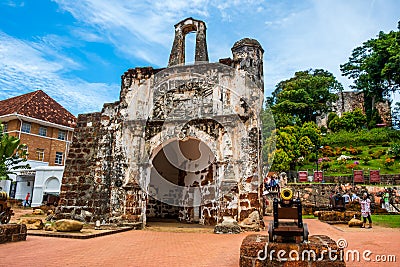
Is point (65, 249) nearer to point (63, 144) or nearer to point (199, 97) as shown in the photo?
point (199, 97)

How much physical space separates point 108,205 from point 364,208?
29.4 ft

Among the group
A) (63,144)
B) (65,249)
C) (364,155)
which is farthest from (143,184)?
(364,155)

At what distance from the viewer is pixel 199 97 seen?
11531mm

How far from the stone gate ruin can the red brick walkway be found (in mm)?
2085

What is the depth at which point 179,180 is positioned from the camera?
48.4ft

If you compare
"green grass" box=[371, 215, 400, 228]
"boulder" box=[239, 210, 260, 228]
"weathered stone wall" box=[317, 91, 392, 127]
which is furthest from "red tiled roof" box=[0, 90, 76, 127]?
"weathered stone wall" box=[317, 91, 392, 127]

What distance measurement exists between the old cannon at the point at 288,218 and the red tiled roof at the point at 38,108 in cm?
2671

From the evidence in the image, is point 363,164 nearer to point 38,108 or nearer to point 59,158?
point 59,158

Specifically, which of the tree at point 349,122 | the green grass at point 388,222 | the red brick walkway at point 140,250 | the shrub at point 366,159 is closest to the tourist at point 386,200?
the green grass at point 388,222

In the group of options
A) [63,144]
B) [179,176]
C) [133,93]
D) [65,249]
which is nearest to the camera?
[65,249]

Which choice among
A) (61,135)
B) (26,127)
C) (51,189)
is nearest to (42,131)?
(26,127)

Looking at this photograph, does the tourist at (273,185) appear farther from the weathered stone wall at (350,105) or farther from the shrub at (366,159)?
the weathered stone wall at (350,105)

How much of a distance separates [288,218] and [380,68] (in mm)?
38427

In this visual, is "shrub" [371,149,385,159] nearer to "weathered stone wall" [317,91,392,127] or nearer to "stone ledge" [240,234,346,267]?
"weathered stone wall" [317,91,392,127]
